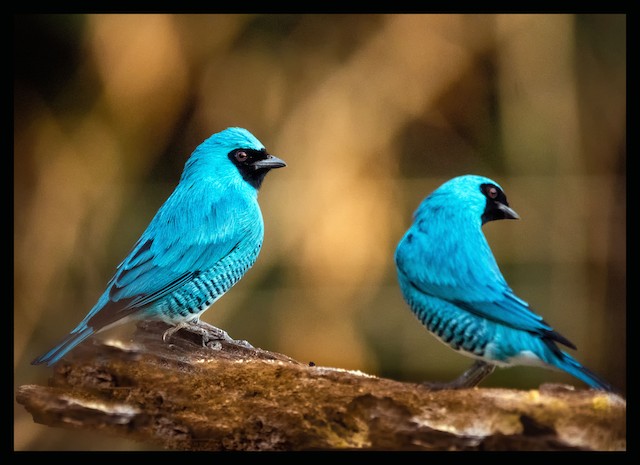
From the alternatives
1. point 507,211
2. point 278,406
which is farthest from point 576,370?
point 278,406

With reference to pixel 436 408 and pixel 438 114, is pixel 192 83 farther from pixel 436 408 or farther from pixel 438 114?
pixel 436 408

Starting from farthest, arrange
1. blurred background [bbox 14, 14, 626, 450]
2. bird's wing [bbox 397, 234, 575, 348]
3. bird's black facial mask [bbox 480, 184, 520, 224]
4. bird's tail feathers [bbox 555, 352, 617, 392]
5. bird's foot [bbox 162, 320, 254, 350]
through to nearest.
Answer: blurred background [bbox 14, 14, 626, 450], bird's foot [bbox 162, 320, 254, 350], bird's black facial mask [bbox 480, 184, 520, 224], bird's wing [bbox 397, 234, 575, 348], bird's tail feathers [bbox 555, 352, 617, 392]

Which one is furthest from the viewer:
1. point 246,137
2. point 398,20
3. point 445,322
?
point 398,20

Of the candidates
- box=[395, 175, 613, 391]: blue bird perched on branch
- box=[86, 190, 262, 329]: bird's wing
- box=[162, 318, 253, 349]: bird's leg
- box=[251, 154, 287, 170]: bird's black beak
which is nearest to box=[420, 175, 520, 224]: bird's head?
box=[395, 175, 613, 391]: blue bird perched on branch

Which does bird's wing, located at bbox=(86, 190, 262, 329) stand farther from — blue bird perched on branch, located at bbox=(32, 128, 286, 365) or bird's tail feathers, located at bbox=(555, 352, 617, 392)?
bird's tail feathers, located at bbox=(555, 352, 617, 392)

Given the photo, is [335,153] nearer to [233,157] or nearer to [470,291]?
[233,157]

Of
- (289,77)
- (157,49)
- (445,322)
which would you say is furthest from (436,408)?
(157,49)

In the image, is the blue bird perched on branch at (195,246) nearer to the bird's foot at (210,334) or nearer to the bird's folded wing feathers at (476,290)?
the bird's foot at (210,334)
